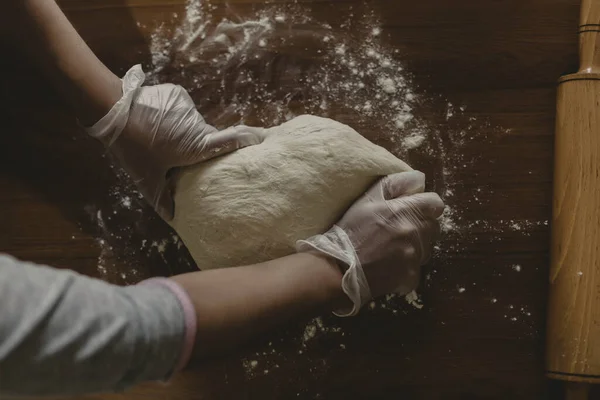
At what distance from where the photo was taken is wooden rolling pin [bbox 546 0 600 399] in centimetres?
110

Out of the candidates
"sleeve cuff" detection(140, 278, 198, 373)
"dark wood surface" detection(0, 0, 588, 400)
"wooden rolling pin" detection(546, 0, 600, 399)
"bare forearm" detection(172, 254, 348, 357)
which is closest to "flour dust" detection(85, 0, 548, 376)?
"dark wood surface" detection(0, 0, 588, 400)

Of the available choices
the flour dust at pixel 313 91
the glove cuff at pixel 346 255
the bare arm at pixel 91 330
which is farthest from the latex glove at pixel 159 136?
the bare arm at pixel 91 330

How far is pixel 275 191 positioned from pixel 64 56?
1.98 ft

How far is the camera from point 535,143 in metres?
1.26

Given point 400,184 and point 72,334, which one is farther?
point 400,184

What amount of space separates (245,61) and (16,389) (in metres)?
0.97

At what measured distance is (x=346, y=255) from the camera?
108 centimetres

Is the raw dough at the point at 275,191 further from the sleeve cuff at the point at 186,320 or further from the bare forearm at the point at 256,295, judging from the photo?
the sleeve cuff at the point at 186,320

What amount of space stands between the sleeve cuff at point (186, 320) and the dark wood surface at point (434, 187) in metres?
0.52

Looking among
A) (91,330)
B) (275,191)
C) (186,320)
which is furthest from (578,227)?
(91,330)

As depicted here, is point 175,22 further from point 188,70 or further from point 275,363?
point 275,363

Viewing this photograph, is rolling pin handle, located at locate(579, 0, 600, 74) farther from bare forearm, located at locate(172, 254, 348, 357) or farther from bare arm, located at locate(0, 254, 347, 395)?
bare arm, located at locate(0, 254, 347, 395)

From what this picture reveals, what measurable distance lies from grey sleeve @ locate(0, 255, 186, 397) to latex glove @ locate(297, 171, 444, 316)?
464 millimetres

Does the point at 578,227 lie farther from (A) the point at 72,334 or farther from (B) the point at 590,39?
(A) the point at 72,334
